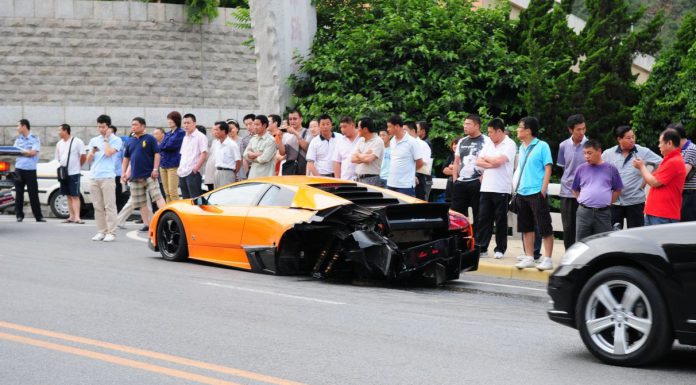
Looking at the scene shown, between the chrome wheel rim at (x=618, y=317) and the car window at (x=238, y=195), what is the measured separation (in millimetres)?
6119

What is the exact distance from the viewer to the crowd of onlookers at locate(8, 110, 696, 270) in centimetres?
1211

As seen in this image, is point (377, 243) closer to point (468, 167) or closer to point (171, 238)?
point (468, 167)

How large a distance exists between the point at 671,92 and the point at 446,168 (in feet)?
17.0

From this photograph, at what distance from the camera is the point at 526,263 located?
13.1 metres

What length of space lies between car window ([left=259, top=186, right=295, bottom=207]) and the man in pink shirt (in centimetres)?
507

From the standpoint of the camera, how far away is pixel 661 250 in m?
7.09

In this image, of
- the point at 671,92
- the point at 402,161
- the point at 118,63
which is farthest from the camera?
the point at 118,63

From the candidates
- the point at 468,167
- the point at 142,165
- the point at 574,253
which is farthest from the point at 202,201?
the point at 574,253

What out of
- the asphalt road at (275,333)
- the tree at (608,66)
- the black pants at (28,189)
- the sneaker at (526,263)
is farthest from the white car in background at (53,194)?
the sneaker at (526,263)

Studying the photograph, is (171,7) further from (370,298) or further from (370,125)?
(370,298)

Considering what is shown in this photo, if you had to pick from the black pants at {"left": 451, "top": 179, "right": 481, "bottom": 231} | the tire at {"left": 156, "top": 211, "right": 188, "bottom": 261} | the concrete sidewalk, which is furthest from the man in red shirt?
the tire at {"left": 156, "top": 211, "right": 188, "bottom": 261}

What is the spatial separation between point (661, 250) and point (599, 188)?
503 centimetres

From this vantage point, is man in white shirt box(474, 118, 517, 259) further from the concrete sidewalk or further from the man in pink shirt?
the man in pink shirt

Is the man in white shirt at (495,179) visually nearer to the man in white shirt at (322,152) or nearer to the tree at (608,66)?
the man in white shirt at (322,152)
